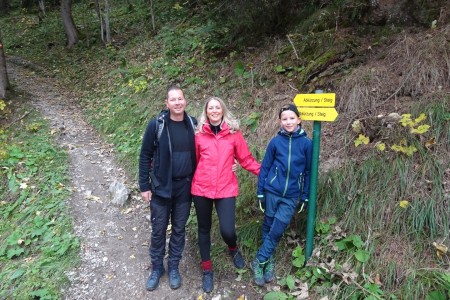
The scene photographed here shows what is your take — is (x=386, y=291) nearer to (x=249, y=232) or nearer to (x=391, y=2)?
(x=249, y=232)

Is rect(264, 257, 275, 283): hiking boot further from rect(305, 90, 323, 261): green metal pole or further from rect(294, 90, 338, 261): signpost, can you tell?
rect(294, 90, 338, 261): signpost

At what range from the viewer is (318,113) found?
354 cm

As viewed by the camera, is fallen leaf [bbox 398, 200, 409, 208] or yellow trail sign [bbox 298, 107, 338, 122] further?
fallen leaf [bbox 398, 200, 409, 208]

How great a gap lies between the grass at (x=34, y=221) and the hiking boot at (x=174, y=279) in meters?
1.33

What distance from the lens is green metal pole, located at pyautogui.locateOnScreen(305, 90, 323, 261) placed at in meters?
3.55

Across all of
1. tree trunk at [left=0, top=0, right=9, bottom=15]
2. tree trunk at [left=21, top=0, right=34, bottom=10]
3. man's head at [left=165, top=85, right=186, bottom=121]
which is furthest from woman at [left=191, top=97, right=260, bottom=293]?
tree trunk at [left=0, top=0, right=9, bottom=15]

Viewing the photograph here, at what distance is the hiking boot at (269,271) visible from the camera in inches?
156

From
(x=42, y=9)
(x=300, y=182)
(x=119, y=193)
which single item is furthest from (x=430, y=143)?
(x=42, y=9)

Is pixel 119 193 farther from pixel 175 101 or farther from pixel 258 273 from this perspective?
pixel 258 273

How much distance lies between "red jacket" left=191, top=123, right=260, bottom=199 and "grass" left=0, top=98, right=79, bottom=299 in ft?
7.11

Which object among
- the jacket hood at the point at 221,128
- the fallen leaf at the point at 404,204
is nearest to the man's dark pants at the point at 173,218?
the jacket hood at the point at 221,128

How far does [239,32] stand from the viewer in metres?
8.12

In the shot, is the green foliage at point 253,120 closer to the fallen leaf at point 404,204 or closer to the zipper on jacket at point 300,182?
the zipper on jacket at point 300,182

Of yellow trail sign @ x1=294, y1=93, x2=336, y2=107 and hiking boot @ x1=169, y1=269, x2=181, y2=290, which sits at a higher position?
yellow trail sign @ x1=294, y1=93, x2=336, y2=107
